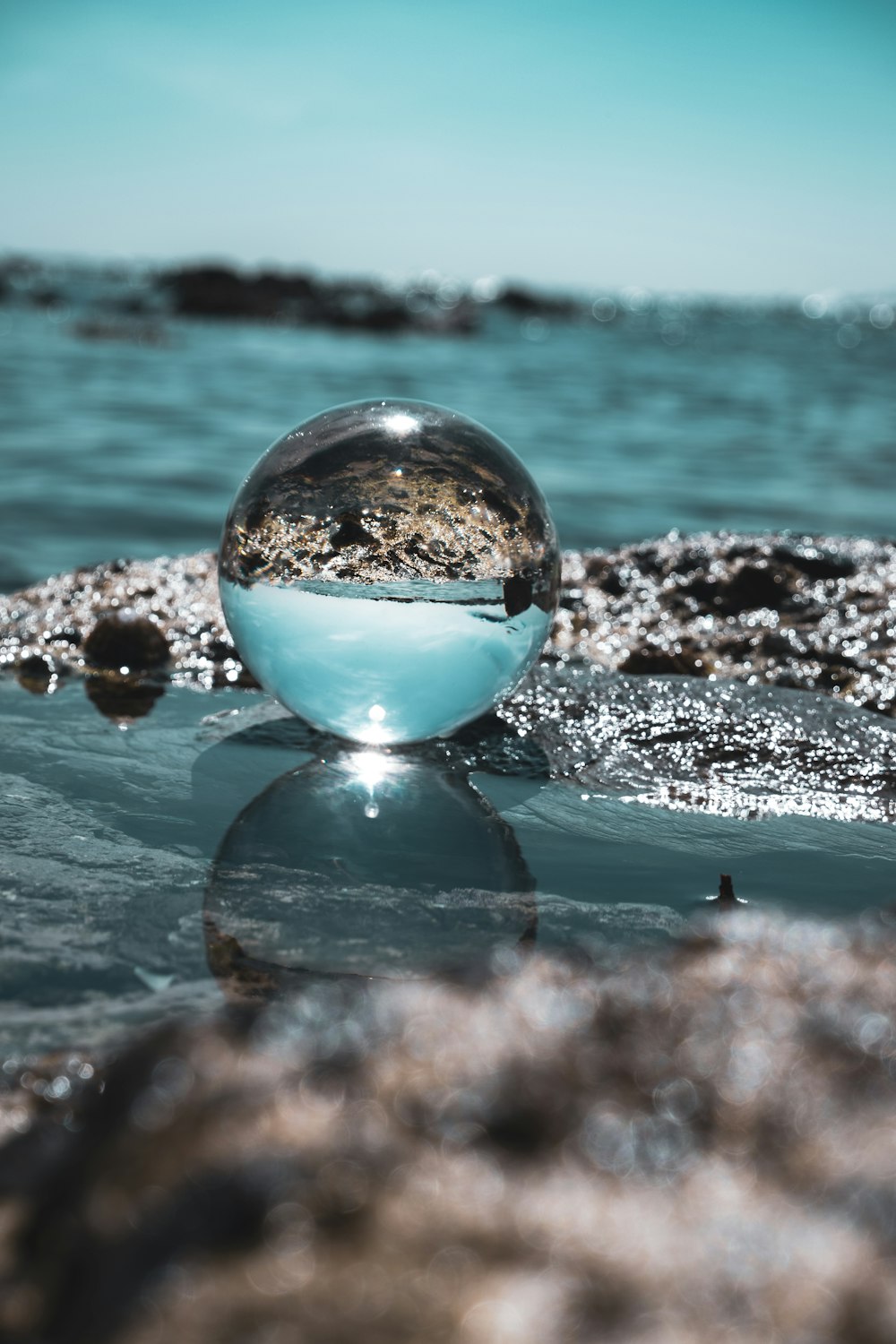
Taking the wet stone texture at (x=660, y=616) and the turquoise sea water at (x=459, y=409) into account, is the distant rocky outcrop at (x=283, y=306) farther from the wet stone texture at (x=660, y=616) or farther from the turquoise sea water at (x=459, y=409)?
the wet stone texture at (x=660, y=616)

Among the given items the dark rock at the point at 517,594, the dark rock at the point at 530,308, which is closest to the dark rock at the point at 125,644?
the dark rock at the point at 517,594

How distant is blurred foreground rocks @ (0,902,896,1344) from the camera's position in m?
1.05

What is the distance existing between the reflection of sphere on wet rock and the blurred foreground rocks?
29.2 inches

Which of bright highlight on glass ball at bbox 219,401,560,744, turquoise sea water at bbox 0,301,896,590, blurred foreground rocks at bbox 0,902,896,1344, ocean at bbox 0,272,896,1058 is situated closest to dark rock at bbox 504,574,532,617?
bright highlight on glass ball at bbox 219,401,560,744

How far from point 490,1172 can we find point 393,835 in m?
1.59

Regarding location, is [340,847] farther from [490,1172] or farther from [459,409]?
[459,409]

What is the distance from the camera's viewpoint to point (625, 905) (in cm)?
247

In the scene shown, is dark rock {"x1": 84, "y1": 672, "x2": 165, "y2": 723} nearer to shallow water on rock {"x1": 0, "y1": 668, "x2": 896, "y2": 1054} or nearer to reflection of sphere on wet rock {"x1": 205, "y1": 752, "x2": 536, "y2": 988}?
shallow water on rock {"x1": 0, "y1": 668, "x2": 896, "y2": 1054}

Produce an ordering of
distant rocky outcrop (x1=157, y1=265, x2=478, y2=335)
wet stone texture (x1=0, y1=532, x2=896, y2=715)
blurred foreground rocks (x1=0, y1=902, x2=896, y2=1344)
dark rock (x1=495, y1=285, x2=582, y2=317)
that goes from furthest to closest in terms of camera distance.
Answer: dark rock (x1=495, y1=285, x2=582, y2=317), distant rocky outcrop (x1=157, y1=265, x2=478, y2=335), wet stone texture (x1=0, y1=532, x2=896, y2=715), blurred foreground rocks (x1=0, y1=902, x2=896, y2=1344)

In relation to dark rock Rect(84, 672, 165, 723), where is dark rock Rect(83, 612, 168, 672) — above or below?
above

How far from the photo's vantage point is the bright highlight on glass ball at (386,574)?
307 centimetres

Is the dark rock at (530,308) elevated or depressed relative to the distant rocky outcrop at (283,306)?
elevated

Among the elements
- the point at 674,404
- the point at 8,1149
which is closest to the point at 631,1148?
the point at 8,1149

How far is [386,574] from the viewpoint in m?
3.10
